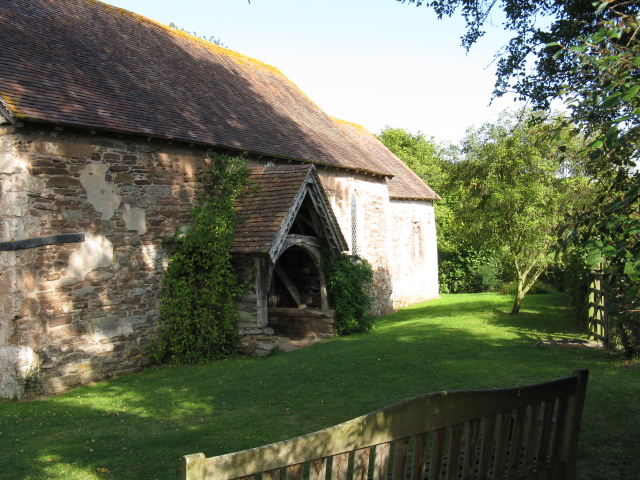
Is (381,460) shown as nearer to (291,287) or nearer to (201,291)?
(201,291)

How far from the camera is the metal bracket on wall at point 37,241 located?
31.8ft

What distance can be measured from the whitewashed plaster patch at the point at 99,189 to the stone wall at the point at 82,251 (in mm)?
19

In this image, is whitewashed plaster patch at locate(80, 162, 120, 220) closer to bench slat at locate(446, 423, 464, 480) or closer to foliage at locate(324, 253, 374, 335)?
foliage at locate(324, 253, 374, 335)

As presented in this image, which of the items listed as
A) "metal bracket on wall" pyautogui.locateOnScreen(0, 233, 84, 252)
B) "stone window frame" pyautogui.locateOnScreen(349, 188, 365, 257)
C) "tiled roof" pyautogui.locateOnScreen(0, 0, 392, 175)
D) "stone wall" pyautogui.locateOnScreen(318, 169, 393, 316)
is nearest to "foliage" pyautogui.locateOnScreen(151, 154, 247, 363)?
"tiled roof" pyautogui.locateOnScreen(0, 0, 392, 175)

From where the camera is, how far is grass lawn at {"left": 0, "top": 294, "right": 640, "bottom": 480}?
244 inches

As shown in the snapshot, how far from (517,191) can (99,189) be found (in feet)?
35.4

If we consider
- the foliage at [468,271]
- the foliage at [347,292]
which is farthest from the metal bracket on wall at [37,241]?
the foliage at [468,271]

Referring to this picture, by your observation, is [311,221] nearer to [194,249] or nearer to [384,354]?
[194,249]

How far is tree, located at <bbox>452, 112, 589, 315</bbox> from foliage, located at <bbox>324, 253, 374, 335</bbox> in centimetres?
409

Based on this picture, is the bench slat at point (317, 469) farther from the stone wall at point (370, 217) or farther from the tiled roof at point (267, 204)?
the stone wall at point (370, 217)

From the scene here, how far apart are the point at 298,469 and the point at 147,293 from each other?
30.9 feet

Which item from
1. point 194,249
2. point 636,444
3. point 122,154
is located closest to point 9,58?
point 122,154

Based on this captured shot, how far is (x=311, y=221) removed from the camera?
1481cm

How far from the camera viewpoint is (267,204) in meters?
13.1
